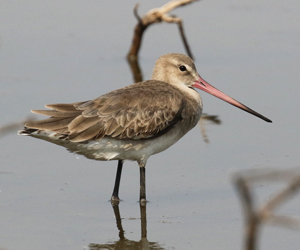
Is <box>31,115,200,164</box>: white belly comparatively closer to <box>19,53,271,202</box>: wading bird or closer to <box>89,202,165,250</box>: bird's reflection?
<box>19,53,271,202</box>: wading bird

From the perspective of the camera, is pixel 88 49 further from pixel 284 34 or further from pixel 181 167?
pixel 181 167

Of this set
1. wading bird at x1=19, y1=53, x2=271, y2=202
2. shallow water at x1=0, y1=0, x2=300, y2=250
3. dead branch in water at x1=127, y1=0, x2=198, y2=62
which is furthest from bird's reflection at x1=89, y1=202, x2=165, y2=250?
dead branch in water at x1=127, y1=0, x2=198, y2=62

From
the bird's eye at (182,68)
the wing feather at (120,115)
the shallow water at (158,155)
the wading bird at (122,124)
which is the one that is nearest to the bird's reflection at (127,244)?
the shallow water at (158,155)

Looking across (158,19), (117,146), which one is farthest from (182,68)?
(158,19)

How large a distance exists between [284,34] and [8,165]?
6806mm

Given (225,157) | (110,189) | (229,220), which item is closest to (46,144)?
(110,189)

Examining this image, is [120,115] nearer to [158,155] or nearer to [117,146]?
[117,146]

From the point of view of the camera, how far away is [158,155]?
7328 mm

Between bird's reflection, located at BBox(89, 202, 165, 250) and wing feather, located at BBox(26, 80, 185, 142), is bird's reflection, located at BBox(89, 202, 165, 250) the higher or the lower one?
the lower one

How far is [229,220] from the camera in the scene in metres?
5.52

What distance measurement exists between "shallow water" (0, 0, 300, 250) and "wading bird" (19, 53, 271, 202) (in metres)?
0.54

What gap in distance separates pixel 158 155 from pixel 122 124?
159cm

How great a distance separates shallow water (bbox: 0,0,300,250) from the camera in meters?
5.38

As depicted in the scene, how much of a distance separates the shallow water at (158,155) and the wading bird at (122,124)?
21.1 inches
